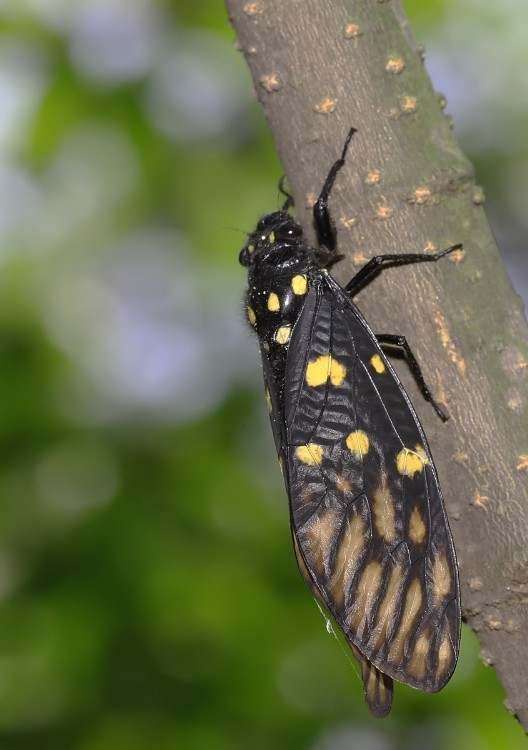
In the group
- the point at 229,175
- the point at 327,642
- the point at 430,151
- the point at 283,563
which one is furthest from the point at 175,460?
the point at 430,151

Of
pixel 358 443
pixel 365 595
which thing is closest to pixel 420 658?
pixel 365 595

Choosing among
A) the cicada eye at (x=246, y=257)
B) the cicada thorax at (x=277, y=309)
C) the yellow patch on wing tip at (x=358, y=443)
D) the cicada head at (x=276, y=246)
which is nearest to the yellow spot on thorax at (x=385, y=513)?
the yellow patch on wing tip at (x=358, y=443)

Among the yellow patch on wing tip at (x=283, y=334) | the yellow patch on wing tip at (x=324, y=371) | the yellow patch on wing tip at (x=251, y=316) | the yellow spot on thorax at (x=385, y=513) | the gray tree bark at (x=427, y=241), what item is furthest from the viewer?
the yellow patch on wing tip at (x=251, y=316)

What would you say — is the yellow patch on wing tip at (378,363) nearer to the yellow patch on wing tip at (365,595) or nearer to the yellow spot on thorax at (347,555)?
the yellow spot on thorax at (347,555)

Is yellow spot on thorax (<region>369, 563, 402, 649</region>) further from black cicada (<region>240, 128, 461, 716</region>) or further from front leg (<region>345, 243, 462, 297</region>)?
front leg (<region>345, 243, 462, 297</region>)

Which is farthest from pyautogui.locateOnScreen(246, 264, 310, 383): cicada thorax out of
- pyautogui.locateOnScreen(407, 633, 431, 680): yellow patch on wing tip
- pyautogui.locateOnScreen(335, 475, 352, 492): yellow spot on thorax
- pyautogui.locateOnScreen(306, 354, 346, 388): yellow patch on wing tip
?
pyautogui.locateOnScreen(407, 633, 431, 680): yellow patch on wing tip

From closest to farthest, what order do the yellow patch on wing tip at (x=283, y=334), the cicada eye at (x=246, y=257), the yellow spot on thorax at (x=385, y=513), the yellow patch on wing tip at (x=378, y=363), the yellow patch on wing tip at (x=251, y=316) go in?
the yellow spot on thorax at (x=385, y=513) < the yellow patch on wing tip at (x=378, y=363) < the yellow patch on wing tip at (x=283, y=334) < the yellow patch on wing tip at (x=251, y=316) < the cicada eye at (x=246, y=257)
